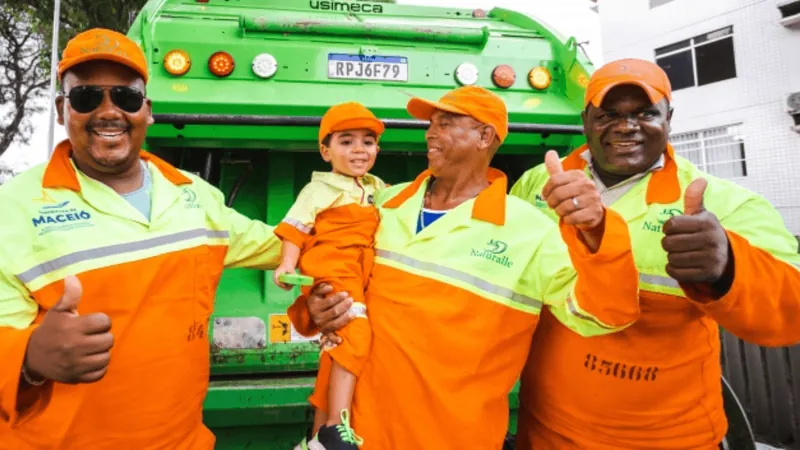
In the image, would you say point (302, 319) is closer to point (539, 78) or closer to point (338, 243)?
point (338, 243)

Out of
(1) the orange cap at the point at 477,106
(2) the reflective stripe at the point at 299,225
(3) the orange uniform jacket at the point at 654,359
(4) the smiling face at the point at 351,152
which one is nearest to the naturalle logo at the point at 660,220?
(3) the orange uniform jacket at the point at 654,359

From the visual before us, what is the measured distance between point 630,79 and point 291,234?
1203 mm

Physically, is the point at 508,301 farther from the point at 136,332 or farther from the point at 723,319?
the point at 136,332

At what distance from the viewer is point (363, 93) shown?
2580mm

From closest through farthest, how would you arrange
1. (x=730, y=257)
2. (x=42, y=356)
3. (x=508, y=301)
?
1. (x=42, y=356)
2. (x=730, y=257)
3. (x=508, y=301)

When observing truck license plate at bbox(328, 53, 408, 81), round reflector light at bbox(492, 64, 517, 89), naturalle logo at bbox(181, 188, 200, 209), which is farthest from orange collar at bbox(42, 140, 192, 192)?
round reflector light at bbox(492, 64, 517, 89)

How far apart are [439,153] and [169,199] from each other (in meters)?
0.86

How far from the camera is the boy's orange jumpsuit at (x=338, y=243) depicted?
1.74m

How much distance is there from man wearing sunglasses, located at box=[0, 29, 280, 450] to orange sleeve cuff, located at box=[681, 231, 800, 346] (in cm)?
138

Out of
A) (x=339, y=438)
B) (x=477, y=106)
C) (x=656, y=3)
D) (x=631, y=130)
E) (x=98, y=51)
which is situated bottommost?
(x=339, y=438)

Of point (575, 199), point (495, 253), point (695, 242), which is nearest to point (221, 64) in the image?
point (495, 253)

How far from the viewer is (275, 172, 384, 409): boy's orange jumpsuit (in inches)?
68.5

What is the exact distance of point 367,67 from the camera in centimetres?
265

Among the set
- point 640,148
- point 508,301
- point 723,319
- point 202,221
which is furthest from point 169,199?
point 723,319
